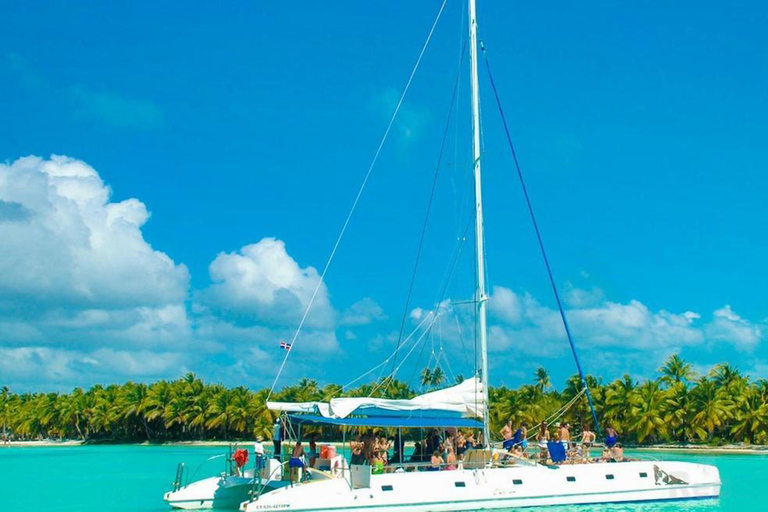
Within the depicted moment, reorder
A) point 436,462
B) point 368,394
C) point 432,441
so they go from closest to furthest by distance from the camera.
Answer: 1. point 436,462
2. point 432,441
3. point 368,394

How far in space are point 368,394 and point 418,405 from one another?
31522 mm

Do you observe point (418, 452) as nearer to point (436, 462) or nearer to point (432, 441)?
point (432, 441)

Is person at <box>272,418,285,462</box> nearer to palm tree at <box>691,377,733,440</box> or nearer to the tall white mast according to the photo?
the tall white mast

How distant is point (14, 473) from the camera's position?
43844 mm

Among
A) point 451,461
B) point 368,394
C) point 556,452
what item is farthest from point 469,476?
point 368,394

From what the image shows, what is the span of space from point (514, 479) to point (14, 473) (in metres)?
34.3

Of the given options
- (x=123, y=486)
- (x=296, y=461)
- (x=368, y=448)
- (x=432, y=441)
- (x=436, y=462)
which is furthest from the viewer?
(x=123, y=486)

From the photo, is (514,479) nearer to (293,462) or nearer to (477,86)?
(293,462)

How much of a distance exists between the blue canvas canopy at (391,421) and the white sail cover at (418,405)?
166 mm

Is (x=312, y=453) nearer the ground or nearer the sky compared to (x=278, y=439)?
nearer the ground

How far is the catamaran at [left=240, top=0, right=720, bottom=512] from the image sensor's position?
18.4 meters

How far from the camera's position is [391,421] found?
19469mm

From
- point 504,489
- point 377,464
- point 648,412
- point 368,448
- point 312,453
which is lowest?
point 504,489

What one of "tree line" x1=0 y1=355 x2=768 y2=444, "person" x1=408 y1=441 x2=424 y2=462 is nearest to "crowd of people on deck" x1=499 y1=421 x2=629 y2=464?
"person" x1=408 y1=441 x2=424 y2=462
